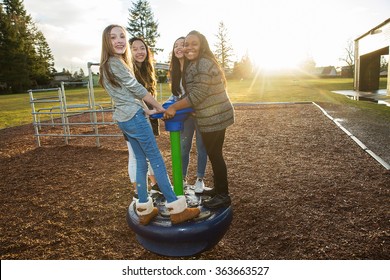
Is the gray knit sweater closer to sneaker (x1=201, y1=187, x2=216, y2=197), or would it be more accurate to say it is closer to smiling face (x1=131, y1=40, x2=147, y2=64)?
sneaker (x1=201, y1=187, x2=216, y2=197)

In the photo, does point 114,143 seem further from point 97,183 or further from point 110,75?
point 110,75

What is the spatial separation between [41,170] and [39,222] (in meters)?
2.23

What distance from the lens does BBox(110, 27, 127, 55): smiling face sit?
7.27ft

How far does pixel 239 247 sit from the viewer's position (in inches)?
101

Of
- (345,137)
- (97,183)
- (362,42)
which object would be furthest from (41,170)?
(362,42)

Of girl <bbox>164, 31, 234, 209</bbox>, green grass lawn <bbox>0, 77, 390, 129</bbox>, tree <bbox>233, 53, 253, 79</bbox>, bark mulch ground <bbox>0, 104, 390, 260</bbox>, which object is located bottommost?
bark mulch ground <bbox>0, 104, 390, 260</bbox>

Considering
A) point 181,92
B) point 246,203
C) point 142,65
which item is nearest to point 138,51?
point 142,65

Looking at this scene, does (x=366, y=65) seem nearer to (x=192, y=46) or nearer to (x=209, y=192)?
(x=209, y=192)

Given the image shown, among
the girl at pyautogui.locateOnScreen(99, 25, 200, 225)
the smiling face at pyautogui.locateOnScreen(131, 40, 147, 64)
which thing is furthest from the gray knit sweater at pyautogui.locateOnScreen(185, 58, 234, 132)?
the smiling face at pyautogui.locateOnScreen(131, 40, 147, 64)

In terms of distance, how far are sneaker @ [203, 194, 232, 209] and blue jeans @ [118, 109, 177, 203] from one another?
40 centimetres

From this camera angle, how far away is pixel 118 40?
222cm

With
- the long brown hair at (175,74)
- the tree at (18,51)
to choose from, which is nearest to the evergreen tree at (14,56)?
the tree at (18,51)

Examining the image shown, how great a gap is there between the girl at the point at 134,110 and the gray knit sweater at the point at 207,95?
35 cm

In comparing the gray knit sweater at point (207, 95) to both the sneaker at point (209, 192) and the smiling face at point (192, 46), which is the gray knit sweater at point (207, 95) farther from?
the sneaker at point (209, 192)
